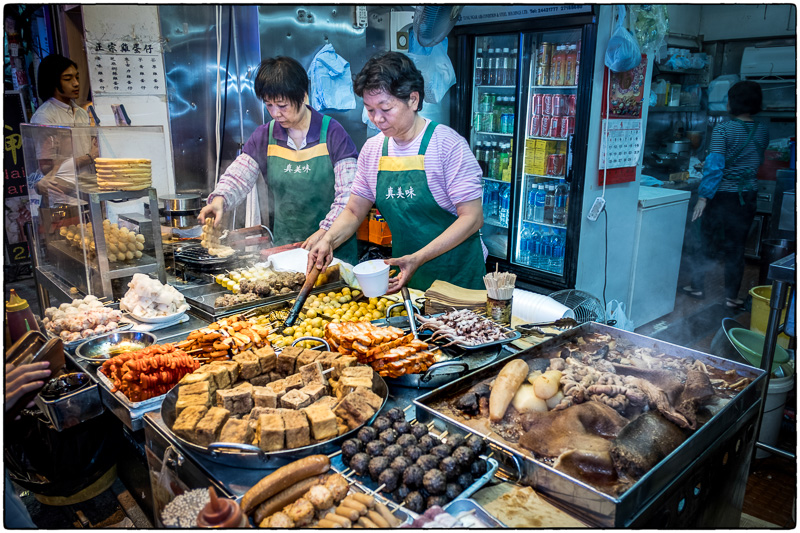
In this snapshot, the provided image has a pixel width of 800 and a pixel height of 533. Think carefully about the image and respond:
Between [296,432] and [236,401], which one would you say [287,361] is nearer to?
[236,401]

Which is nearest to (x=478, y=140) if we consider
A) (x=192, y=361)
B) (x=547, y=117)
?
(x=547, y=117)

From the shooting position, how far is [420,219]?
11.0 feet

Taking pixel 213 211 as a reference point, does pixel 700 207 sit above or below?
below

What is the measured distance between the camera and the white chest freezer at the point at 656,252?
203 inches

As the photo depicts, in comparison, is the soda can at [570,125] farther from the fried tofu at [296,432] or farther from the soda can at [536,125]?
the fried tofu at [296,432]

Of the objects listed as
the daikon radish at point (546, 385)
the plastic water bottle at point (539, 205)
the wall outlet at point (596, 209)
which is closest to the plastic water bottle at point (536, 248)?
the plastic water bottle at point (539, 205)

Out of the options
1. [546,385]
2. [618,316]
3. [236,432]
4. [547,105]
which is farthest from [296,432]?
[547,105]

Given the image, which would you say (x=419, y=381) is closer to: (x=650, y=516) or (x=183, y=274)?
(x=650, y=516)

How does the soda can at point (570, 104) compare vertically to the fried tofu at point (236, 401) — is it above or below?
above

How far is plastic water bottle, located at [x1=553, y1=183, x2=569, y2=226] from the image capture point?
206 inches

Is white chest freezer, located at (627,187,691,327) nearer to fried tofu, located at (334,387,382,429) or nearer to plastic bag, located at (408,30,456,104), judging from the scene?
plastic bag, located at (408,30,456,104)

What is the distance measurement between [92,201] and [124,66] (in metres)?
2.31

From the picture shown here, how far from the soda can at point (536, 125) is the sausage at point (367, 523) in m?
4.52

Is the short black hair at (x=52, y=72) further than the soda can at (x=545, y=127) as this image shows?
No
